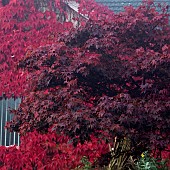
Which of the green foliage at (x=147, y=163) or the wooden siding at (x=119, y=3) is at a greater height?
the wooden siding at (x=119, y=3)

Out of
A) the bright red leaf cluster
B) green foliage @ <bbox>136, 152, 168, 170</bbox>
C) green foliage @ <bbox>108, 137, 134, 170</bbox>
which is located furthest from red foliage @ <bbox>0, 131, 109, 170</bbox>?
green foliage @ <bbox>136, 152, 168, 170</bbox>

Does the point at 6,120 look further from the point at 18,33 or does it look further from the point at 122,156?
the point at 122,156

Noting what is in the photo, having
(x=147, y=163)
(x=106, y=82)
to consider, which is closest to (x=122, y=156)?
(x=147, y=163)

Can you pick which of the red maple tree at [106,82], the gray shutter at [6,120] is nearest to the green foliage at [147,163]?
the red maple tree at [106,82]

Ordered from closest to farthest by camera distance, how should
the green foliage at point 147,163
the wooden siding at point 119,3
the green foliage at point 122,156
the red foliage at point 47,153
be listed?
the green foliage at point 147,163 < the green foliage at point 122,156 < the red foliage at point 47,153 < the wooden siding at point 119,3

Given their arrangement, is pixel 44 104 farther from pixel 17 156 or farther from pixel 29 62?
pixel 17 156

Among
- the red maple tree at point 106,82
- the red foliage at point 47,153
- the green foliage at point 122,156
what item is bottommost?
the red foliage at point 47,153

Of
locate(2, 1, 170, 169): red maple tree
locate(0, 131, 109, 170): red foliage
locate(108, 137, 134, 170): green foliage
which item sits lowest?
locate(0, 131, 109, 170): red foliage

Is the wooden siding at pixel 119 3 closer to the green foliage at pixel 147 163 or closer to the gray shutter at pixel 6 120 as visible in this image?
the gray shutter at pixel 6 120

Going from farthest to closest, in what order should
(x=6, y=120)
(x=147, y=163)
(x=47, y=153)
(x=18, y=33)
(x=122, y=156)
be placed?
(x=6, y=120) → (x=18, y=33) → (x=47, y=153) → (x=122, y=156) → (x=147, y=163)

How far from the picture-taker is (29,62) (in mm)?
6441

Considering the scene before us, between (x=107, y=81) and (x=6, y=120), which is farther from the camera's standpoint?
(x=6, y=120)

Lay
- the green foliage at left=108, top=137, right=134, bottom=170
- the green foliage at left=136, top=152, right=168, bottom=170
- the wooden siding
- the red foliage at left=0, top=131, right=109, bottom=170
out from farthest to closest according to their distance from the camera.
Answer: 1. the wooden siding
2. the red foliage at left=0, top=131, right=109, bottom=170
3. the green foliage at left=108, top=137, right=134, bottom=170
4. the green foliage at left=136, top=152, right=168, bottom=170

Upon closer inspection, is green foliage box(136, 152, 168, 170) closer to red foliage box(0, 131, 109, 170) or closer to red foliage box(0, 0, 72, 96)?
red foliage box(0, 131, 109, 170)
